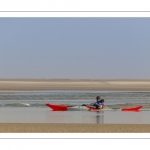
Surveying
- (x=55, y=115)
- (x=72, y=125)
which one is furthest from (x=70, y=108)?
(x=72, y=125)

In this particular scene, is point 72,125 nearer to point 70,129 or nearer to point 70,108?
point 70,129

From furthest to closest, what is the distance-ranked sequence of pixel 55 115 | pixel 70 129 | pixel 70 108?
pixel 70 108, pixel 55 115, pixel 70 129

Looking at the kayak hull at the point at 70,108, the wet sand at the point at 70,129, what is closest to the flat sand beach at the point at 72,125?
the wet sand at the point at 70,129

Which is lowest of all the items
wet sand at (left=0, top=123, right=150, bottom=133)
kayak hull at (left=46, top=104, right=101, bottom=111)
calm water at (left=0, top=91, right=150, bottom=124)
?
wet sand at (left=0, top=123, right=150, bottom=133)

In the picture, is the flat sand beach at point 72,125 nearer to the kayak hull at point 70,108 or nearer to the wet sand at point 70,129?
the wet sand at point 70,129

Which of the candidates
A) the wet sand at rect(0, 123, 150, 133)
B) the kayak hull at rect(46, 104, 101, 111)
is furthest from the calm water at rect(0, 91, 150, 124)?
the wet sand at rect(0, 123, 150, 133)

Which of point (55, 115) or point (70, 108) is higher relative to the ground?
point (70, 108)

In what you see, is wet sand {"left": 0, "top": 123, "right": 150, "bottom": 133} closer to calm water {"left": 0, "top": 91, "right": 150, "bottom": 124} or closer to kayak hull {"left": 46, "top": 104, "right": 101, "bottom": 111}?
calm water {"left": 0, "top": 91, "right": 150, "bottom": 124}

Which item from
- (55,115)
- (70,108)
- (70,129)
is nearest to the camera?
(70,129)

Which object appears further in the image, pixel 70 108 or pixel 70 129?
pixel 70 108

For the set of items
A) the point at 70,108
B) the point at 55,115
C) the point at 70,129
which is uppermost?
the point at 70,108
